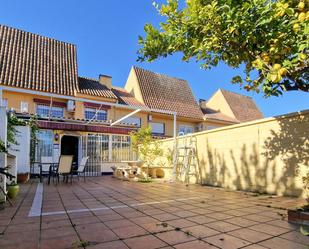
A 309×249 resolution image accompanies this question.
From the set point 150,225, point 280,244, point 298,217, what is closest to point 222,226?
point 280,244

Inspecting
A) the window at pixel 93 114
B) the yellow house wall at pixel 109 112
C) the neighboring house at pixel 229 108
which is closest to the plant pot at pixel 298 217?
the window at pixel 93 114

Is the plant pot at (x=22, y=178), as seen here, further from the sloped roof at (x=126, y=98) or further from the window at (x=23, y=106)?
the sloped roof at (x=126, y=98)

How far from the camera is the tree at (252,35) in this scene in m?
2.95

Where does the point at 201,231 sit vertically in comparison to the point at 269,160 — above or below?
below

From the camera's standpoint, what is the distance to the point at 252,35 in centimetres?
A: 332

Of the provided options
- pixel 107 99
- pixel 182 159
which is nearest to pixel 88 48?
pixel 107 99

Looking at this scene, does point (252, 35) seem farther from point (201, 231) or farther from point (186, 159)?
point (186, 159)

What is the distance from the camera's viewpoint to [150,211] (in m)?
4.42

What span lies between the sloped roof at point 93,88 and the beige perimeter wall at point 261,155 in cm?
983

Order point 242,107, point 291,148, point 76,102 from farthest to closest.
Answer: point 242,107 < point 76,102 < point 291,148

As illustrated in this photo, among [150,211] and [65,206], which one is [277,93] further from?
[65,206]

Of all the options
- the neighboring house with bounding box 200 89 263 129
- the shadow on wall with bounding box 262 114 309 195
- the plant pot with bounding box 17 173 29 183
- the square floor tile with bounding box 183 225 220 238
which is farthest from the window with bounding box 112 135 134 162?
the square floor tile with bounding box 183 225 220 238

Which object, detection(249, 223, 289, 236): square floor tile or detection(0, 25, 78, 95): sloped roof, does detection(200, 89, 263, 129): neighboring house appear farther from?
detection(249, 223, 289, 236): square floor tile

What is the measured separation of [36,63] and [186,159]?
39.9 ft
